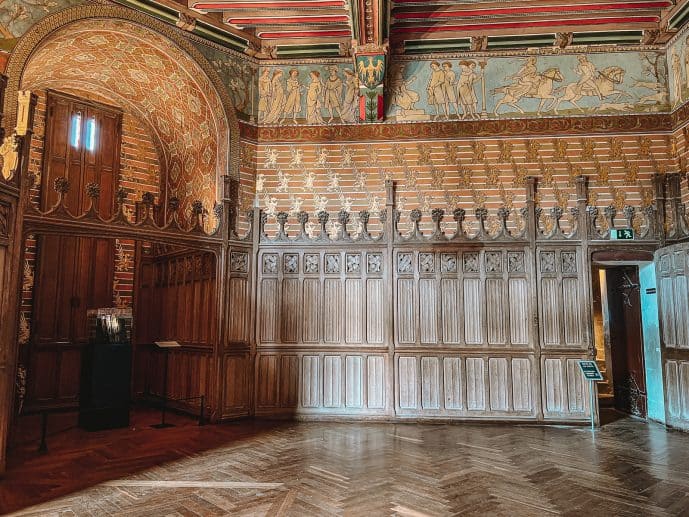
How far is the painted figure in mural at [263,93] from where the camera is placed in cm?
870

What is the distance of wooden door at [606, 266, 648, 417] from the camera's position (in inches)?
322

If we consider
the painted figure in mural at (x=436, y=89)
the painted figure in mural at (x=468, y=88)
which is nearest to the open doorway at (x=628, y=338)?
the painted figure in mural at (x=468, y=88)

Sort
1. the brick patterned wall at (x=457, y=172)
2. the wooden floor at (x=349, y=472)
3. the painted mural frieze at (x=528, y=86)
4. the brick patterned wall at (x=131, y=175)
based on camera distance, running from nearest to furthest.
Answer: the wooden floor at (x=349, y=472) → the brick patterned wall at (x=457, y=172) → the painted mural frieze at (x=528, y=86) → the brick patterned wall at (x=131, y=175)

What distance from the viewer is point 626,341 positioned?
8.73 meters

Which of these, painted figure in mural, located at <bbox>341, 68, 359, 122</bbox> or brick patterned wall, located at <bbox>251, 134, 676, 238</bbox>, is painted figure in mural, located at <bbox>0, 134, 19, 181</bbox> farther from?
painted figure in mural, located at <bbox>341, 68, 359, 122</bbox>

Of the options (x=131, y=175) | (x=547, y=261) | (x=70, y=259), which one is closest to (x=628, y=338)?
(x=547, y=261)

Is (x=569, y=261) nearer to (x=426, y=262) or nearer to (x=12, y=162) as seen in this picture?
(x=426, y=262)

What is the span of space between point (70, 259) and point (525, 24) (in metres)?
9.11

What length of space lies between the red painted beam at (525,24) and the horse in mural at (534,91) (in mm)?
759

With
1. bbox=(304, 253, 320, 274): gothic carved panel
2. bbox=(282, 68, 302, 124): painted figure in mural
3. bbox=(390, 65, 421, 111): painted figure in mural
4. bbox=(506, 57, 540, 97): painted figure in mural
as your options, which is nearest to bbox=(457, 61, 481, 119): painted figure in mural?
bbox=(506, 57, 540, 97): painted figure in mural

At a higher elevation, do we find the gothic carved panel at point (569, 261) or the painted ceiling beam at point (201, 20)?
the painted ceiling beam at point (201, 20)

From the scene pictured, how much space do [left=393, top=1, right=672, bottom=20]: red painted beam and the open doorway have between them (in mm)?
4142

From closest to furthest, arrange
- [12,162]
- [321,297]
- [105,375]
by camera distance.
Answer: [12,162]
[105,375]
[321,297]

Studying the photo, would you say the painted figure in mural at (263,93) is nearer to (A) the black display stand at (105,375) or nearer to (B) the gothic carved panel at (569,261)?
(A) the black display stand at (105,375)
